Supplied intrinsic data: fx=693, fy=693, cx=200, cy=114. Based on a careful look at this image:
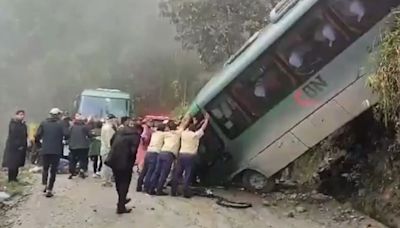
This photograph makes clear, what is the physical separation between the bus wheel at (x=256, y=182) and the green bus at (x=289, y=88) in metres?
0.02

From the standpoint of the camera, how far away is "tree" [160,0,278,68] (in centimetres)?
2277

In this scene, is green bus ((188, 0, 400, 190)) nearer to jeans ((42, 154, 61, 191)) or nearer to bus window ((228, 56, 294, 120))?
bus window ((228, 56, 294, 120))

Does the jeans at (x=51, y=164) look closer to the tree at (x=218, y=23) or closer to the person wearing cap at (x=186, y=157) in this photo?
the person wearing cap at (x=186, y=157)

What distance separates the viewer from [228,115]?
41.0 ft

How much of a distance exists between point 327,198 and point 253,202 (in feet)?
4.72

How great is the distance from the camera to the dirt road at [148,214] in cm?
967

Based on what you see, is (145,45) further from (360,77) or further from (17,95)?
(360,77)

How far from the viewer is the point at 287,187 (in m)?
13.5

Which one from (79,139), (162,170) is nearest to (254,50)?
(162,170)

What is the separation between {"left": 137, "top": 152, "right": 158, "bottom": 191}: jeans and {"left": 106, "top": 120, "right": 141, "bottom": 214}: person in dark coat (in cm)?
203

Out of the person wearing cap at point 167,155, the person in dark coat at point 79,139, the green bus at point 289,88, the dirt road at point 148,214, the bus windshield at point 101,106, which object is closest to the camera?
the dirt road at point 148,214

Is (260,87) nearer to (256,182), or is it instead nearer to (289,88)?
(289,88)

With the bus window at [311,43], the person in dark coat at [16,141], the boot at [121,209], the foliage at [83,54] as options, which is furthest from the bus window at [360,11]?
the foliage at [83,54]

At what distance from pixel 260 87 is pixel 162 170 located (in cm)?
223
